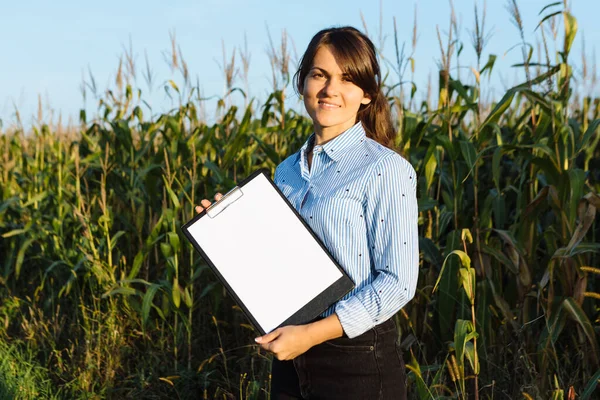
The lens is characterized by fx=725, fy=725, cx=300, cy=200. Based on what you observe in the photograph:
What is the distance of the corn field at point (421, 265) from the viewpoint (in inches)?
130

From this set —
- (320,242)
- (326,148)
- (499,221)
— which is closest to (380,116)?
(326,148)

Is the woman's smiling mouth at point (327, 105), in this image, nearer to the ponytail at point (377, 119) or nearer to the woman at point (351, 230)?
the woman at point (351, 230)

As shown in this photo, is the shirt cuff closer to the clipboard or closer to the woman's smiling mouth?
the clipboard

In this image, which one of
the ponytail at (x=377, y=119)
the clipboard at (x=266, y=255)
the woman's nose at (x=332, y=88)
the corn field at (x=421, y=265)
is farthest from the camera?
the corn field at (x=421, y=265)

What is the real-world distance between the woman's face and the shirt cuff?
1.62ft

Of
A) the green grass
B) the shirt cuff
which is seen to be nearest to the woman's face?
the shirt cuff

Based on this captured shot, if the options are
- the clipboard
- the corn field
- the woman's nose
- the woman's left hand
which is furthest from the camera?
the corn field

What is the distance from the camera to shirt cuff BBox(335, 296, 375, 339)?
5.80 ft

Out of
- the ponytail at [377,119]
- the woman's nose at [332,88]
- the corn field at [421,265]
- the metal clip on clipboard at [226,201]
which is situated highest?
the woman's nose at [332,88]

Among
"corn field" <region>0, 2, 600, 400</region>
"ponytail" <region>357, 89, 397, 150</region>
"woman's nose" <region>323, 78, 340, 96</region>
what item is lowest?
"corn field" <region>0, 2, 600, 400</region>

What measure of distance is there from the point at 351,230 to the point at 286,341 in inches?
14.0

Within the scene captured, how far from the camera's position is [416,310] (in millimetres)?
3688

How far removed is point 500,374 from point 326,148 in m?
1.91

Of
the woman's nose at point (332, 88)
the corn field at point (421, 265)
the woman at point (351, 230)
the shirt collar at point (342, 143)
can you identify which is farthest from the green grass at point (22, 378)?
the woman's nose at point (332, 88)
